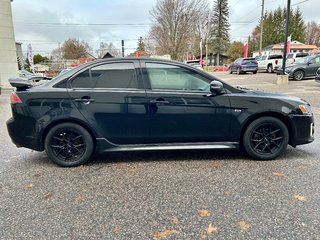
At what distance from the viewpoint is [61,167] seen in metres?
3.96

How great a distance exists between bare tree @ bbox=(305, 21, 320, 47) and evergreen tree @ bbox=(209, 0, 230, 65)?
33065mm

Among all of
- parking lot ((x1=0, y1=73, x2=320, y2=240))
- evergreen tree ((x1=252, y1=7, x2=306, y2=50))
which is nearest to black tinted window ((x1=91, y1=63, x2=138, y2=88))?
parking lot ((x1=0, y1=73, x2=320, y2=240))

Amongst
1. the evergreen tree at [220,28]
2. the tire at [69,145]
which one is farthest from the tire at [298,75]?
the evergreen tree at [220,28]

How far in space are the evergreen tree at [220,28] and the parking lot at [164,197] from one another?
55888mm

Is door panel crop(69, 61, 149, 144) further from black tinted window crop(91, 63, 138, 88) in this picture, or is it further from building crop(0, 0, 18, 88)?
building crop(0, 0, 18, 88)

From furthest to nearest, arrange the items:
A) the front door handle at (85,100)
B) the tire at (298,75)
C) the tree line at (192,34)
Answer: the tree line at (192,34)
the tire at (298,75)
the front door handle at (85,100)

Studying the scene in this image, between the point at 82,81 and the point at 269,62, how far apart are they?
26.5m

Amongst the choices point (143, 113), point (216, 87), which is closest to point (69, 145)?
point (143, 113)

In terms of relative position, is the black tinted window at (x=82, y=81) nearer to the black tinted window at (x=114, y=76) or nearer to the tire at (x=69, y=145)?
the black tinted window at (x=114, y=76)

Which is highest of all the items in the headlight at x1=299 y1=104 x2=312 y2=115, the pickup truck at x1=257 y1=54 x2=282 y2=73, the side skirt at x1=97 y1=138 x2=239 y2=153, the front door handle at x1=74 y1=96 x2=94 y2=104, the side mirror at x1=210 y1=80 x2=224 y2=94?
the pickup truck at x1=257 y1=54 x2=282 y2=73

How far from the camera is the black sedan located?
149 inches

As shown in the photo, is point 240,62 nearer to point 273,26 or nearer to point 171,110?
point 171,110

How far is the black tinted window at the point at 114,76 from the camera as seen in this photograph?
12.7 ft

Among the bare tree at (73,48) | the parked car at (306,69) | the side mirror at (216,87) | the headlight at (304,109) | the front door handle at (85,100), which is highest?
the bare tree at (73,48)
